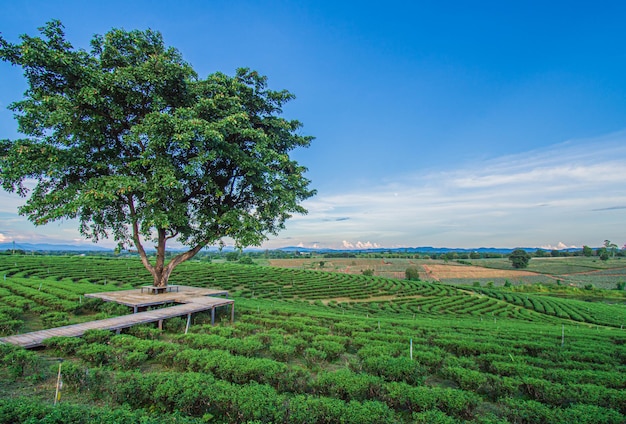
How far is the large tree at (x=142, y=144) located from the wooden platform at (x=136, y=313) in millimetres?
2188

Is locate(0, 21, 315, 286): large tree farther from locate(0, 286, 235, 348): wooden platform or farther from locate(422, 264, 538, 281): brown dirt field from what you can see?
locate(422, 264, 538, 281): brown dirt field

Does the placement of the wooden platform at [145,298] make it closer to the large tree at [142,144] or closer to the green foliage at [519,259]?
the large tree at [142,144]

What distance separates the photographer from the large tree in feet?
39.1

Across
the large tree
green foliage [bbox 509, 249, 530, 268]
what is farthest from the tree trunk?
green foliage [bbox 509, 249, 530, 268]

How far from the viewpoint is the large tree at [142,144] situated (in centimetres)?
1191

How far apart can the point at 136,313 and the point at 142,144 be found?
7.86m

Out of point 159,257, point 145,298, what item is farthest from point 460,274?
point 145,298

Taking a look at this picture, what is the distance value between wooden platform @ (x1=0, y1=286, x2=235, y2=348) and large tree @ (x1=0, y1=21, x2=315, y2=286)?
7.18 feet

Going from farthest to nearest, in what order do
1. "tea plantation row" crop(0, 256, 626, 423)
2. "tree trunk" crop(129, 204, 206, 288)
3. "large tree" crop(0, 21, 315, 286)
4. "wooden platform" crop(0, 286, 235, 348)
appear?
"tree trunk" crop(129, 204, 206, 288), "large tree" crop(0, 21, 315, 286), "wooden platform" crop(0, 286, 235, 348), "tea plantation row" crop(0, 256, 626, 423)

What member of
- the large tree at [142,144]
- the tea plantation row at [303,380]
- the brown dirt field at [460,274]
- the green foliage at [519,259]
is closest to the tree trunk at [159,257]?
the large tree at [142,144]

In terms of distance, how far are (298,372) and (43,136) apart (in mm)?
16088

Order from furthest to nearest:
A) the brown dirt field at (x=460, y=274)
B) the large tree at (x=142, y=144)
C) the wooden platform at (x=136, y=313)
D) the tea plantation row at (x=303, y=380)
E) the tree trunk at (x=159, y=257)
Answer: the brown dirt field at (x=460, y=274) < the tree trunk at (x=159, y=257) < the large tree at (x=142, y=144) < the wooden platform at (x=136, y=313) < the tea plantation row at (x=303, y=380)

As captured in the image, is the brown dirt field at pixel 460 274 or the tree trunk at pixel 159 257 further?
the brown dirt field at pixel 460 274

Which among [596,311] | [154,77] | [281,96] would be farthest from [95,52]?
[596,311]
